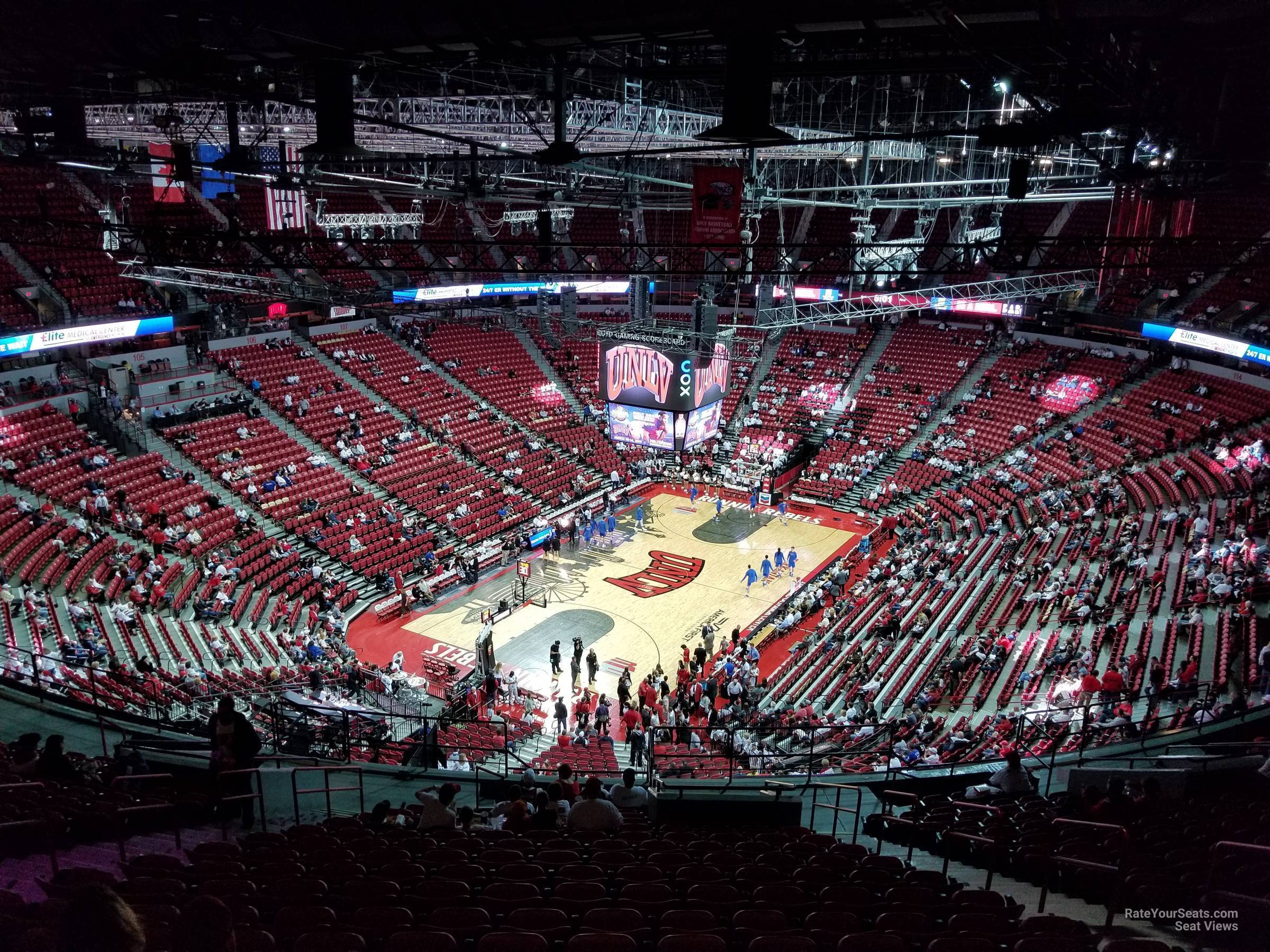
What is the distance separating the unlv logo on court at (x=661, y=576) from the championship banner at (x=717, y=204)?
9908 millimetres

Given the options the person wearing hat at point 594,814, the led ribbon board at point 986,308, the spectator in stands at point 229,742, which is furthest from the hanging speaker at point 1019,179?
the led ribbon board at point 986,308

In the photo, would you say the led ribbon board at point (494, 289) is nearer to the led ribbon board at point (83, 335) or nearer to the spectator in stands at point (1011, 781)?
the led ribbon board at point (83, 335)

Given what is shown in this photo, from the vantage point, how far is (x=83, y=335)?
68.2 feet

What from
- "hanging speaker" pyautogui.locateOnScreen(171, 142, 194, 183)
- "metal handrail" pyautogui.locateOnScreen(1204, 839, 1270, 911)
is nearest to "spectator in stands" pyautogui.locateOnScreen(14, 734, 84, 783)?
"metal handrail" pyautogui.locateOnScreen(1204, 839, 1270, 911)

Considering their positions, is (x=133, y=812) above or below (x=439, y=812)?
above

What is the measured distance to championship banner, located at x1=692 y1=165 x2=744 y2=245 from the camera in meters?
14.1

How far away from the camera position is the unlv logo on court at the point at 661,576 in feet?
70.5

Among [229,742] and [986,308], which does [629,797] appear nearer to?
[229,742]

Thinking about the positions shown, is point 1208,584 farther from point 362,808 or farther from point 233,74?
point 233,74

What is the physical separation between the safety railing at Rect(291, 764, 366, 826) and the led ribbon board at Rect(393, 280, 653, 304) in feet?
59.5

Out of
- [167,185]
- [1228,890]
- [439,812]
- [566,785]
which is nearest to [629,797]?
[566,785]

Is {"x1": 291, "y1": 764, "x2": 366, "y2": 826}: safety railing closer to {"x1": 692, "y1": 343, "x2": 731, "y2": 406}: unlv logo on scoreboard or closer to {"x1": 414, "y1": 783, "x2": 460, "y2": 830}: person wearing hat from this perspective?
{"x1": 414, "y1": 783, "x2": 460, "y2": 830}: person wearing hat

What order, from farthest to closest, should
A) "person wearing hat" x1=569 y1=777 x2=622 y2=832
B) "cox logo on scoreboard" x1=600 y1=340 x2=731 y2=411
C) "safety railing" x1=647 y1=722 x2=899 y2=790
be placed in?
"cox logo on scoreboard" x1=600 y1=340 x2=731 y2=411, "safety railing" x1=647 y1=722 x2=899 y2=790, "person wearing hat" x1=569 y1=777 x2=622 y2=832

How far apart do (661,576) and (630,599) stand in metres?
1.68
